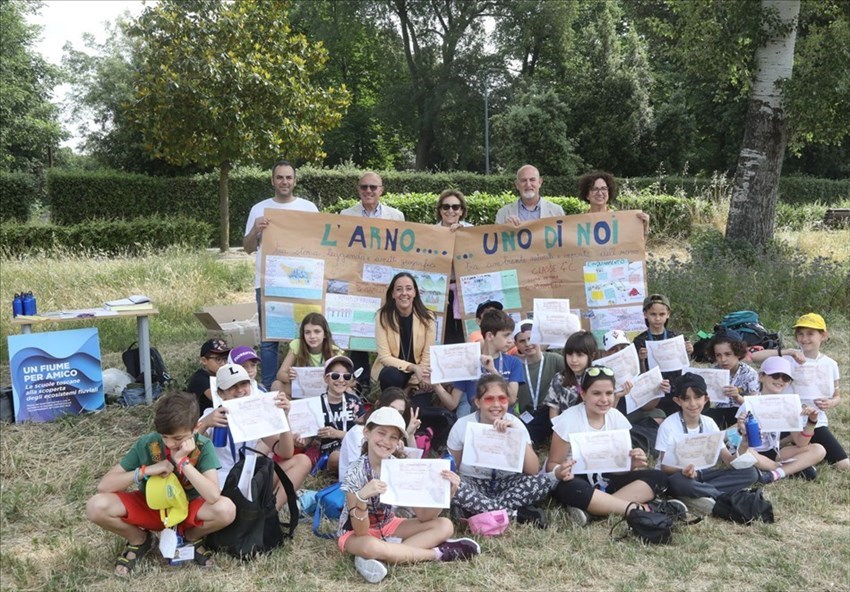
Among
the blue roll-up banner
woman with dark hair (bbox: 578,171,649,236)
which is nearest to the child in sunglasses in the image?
woman with dark hair (bbox: 578,171,649,236)

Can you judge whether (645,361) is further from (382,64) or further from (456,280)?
(382,64)

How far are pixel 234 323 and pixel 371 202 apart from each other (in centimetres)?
194

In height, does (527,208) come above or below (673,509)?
above

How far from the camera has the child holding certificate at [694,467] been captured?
4.52m

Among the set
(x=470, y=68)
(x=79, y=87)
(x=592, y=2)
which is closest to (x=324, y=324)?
(x=470, y=68)

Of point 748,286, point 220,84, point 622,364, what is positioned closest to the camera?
point 622,364

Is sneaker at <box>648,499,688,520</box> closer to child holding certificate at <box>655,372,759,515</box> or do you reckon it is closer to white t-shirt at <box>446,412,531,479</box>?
child holding certificate at <box>655,372,759,515</box>

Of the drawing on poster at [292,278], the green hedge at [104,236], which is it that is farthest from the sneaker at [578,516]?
the green hedge at [104,236]

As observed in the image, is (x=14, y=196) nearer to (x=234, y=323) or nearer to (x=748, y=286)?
(x=234, y=323)

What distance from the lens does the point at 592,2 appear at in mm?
38500

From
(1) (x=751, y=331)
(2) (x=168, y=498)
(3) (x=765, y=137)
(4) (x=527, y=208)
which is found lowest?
(2) (x=168, y=498)

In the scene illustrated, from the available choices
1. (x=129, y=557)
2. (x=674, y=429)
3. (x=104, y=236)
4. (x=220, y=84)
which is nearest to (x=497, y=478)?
(x=674, y=429)

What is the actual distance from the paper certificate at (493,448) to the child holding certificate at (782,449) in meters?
1.70

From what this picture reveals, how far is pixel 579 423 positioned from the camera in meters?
4.55
